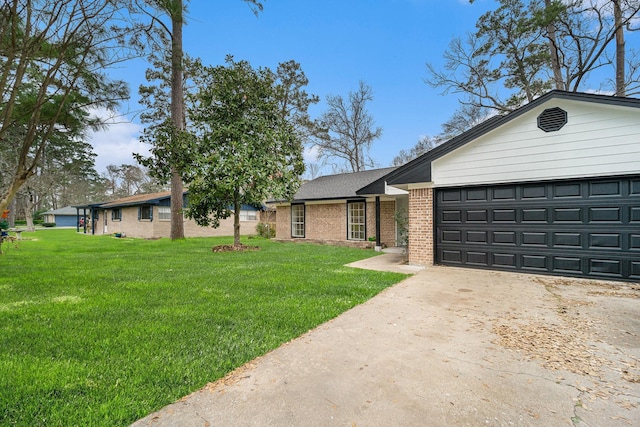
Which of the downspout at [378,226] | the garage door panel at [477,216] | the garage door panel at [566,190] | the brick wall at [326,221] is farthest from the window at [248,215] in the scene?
the garage door panel at [566,190]

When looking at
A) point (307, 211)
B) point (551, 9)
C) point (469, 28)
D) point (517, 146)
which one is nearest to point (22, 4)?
point (517, 146)

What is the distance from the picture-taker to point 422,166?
7.90 m

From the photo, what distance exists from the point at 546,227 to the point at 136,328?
307 inches

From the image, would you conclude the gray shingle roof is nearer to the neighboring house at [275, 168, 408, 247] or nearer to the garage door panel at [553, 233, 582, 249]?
the neighboring house at [275, 168, 408, 247]

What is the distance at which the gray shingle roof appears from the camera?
1458 centimetres

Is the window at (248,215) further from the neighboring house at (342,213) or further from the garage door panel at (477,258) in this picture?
the garage door panel at (477,258)

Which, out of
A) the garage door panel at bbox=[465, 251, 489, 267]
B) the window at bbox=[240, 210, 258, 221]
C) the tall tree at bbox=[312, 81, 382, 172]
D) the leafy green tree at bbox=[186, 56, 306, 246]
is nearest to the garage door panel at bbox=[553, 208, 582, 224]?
the garage door panel at bbox=[465, 251, 489, 267]

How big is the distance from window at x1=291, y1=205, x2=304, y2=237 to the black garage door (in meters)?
9.44

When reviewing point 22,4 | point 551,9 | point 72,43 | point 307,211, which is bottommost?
point 307,211

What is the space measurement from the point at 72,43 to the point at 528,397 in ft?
→ 25.5

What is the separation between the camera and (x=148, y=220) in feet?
65.0

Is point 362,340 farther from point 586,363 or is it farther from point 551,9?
point 551,9

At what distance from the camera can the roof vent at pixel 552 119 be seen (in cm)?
628

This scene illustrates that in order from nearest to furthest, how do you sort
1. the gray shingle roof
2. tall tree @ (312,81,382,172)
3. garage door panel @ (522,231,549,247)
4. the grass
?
the grass < garage door panel @ (522,231,549,247) < the gray shingle roof < tall tree @ (312,81,382,172)
